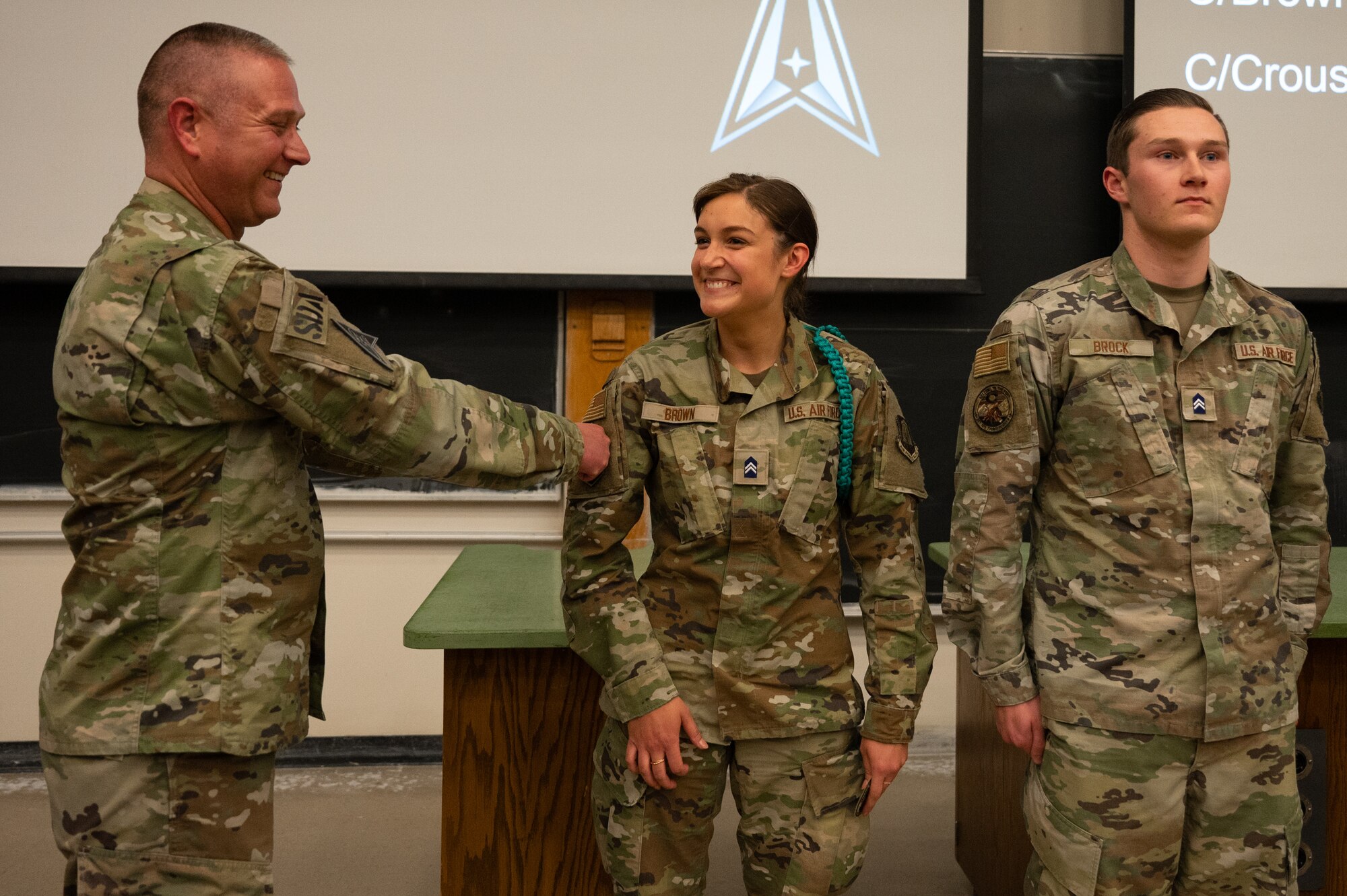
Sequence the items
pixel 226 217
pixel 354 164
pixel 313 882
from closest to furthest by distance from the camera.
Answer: pixel 226 217 < pixel 313 882 < pixel 354 164

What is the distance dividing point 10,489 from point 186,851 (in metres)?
2.49

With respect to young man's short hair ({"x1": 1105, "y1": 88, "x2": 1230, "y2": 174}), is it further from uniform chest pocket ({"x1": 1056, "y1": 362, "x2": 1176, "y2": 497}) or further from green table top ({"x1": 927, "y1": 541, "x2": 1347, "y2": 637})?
green table top ({"x1": 927, "y1": 541, "x2": 1347, "y2": 637})

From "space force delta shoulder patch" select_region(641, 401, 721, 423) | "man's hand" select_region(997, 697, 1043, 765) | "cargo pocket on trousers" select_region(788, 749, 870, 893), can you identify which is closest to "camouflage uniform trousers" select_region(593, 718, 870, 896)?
"cargo pocket on trousers" select_region(788, 749, 870, 893)

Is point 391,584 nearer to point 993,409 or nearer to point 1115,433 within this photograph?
point 993,409

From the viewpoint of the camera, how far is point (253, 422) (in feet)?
4.70

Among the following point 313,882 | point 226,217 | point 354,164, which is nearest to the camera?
point 226,217

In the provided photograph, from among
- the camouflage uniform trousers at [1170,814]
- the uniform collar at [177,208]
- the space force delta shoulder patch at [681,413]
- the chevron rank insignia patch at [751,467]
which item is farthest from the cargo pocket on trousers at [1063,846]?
the uniform collar at [177,208]

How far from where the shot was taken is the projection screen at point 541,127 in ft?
10.8

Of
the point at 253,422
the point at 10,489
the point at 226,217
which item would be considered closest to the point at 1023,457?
the point at 253,422

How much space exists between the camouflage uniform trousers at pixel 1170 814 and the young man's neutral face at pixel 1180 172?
2.44ft

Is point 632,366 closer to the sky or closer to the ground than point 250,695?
closer to the sky

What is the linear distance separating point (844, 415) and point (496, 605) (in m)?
0.78

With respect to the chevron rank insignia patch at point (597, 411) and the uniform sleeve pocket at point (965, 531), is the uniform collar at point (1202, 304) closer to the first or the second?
the uniform sleeve pocket at point (965, 531)

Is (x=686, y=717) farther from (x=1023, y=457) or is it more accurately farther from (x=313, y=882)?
(x=313, y=882)
